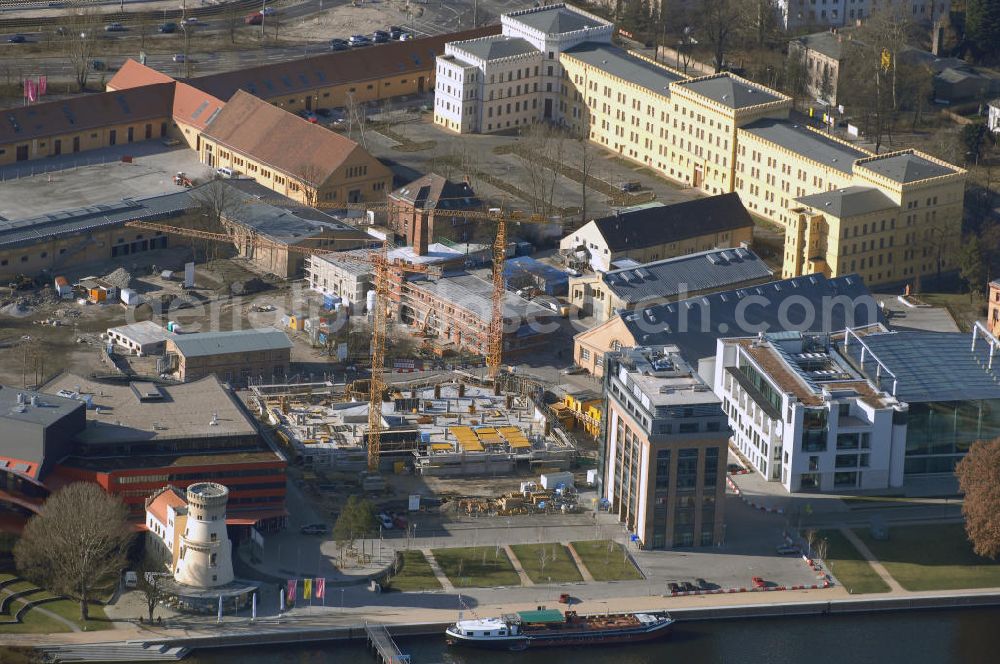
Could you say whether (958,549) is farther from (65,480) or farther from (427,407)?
(65,480)

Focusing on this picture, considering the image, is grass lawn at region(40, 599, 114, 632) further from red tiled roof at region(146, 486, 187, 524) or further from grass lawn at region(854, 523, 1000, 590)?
grass lawn at region(854, 523, 1000, 590)

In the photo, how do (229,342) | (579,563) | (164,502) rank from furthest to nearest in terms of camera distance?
(229,342), (579,563), (164,502)

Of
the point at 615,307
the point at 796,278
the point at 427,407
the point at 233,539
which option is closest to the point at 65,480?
the point at 233,539

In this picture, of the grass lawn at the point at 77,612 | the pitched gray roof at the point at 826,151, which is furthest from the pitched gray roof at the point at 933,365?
the grass lawn at the point at 77,612

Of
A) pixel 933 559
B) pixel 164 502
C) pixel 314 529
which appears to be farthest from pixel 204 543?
pixel 933 559

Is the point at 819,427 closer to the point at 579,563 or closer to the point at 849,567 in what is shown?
the point at 849,567

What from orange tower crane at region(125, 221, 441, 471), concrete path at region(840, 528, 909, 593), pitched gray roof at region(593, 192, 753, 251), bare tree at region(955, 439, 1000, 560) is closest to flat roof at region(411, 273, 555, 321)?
orange tower crane at region(125, 221, 441, 471)

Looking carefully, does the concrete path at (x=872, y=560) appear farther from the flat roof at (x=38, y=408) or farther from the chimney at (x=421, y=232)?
the flat roof at (x=38, y=408)
